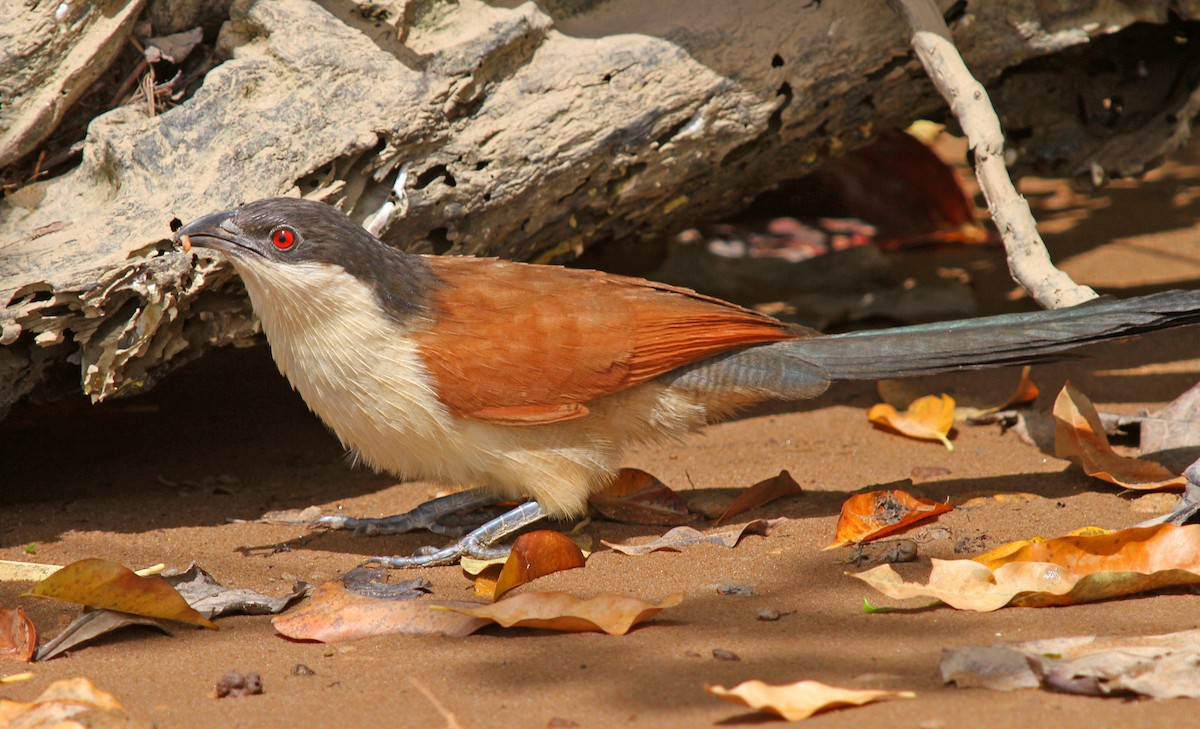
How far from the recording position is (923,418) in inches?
193

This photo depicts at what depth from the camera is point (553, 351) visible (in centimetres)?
368

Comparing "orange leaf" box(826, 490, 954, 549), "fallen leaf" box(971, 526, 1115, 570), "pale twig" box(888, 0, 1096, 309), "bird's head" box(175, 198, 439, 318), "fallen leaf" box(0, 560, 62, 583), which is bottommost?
"fallen leaf" box(0, 560, 62, 583)

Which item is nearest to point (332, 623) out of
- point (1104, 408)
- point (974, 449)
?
point (974, 449)

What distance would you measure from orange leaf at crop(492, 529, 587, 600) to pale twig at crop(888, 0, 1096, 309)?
1994mm

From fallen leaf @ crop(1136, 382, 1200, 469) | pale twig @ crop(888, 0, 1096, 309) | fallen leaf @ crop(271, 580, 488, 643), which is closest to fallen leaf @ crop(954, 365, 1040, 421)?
fallen leaf @ crop(1136, 382, 1200, 469)

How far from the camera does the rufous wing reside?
12.0 feet

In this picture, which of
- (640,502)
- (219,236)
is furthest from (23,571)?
(640,502)

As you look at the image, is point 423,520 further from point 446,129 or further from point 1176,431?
point 1176,431

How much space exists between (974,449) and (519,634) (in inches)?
101

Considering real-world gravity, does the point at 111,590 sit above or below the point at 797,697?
below

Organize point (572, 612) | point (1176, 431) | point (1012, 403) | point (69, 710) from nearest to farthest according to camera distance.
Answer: point (69, 710) → point (572, 612) → point (1176, 431) → point (1012, 403)

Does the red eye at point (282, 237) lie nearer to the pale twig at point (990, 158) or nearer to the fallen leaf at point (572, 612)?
the fallen leaf at point (572, 612)

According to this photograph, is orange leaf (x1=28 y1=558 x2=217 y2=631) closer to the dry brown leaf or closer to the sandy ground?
the sandy ground

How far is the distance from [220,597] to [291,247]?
3.80 ft
